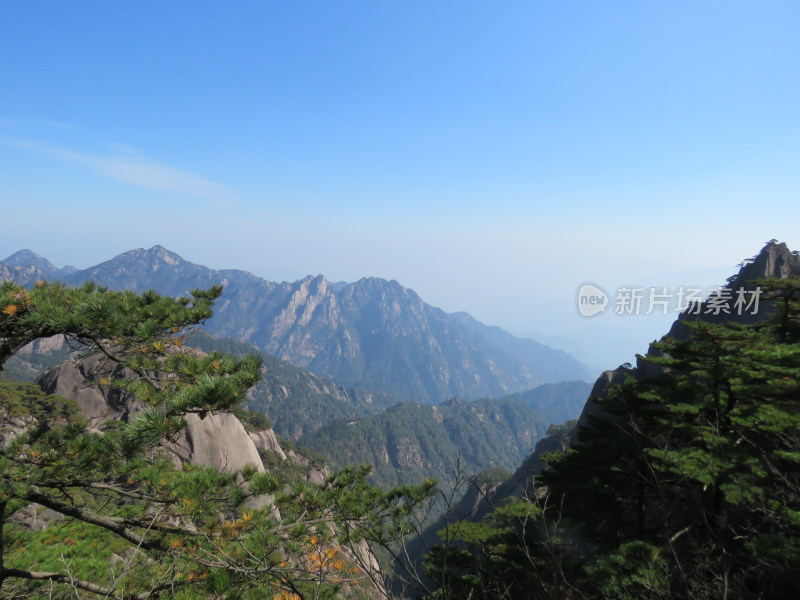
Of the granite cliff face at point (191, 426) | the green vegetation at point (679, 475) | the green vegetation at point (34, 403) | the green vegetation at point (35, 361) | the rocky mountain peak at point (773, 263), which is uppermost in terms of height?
the rocky mountain peak at point (773, 263)

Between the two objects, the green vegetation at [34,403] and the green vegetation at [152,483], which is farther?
the green vegetation at [34,403]

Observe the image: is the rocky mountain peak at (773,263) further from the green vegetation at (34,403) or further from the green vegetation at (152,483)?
the green vegetation at (34,403)

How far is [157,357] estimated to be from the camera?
4.68 m

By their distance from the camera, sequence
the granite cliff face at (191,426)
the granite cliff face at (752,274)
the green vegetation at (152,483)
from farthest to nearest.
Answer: the granite cliff face at (191,426), the granite cliff face at (752,274), the green vegetation at (152,483)

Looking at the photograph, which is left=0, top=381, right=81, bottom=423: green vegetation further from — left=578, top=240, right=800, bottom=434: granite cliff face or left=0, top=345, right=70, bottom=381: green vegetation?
left=0, top=345, right=70, bottom=381: green vegetation

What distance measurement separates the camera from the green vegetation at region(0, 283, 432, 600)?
3.76 metres

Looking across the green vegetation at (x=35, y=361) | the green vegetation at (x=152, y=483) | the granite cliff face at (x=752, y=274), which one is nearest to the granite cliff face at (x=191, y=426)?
the green vegetation at (x=152, y=483)

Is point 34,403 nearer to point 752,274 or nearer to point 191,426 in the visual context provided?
point 191,426

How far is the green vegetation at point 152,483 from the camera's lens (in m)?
3.76

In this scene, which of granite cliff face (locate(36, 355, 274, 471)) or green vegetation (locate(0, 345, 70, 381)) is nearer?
granite cliff face (locate(36, 355, 274, 471))

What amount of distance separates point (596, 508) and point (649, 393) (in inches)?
127

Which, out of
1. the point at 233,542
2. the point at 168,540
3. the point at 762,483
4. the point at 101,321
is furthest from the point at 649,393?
the point at 101,321

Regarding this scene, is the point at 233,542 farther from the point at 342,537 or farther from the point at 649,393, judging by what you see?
the point at 649,393

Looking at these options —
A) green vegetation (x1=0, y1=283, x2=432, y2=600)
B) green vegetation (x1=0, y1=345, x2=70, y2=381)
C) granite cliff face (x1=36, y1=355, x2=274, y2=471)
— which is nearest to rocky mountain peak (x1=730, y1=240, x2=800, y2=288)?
green vegetation (x1=0, y1=283, x2=432, y2=600)
